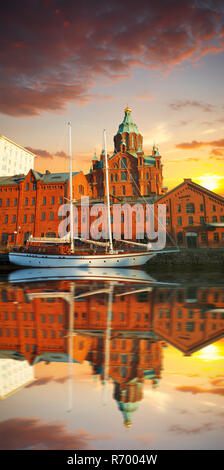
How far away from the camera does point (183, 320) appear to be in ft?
31.9

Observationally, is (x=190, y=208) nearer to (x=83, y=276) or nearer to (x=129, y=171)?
(x=129, y=171)

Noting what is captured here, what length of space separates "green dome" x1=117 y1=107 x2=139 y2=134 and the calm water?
75241mm

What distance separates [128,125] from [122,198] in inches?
1213

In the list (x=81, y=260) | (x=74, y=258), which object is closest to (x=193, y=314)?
(x=81, y=260)

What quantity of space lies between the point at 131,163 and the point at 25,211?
29033 mm

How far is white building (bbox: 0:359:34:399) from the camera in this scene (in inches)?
186

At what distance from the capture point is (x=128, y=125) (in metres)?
78.8

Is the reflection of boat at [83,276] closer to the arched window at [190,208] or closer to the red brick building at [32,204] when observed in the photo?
the red brick building at [32,204]

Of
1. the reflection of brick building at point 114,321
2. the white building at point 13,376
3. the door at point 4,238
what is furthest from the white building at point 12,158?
the white building at point 13,376

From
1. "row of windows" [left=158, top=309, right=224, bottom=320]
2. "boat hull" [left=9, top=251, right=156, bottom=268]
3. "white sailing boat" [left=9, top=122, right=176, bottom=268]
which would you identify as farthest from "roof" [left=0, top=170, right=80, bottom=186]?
"row of windows" [left=158, top=309, right=224, bottom=320]

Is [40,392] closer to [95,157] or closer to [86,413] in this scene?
[86,413]

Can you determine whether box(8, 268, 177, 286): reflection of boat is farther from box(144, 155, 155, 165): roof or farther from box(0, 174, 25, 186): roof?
box(144, 155, 155, 165): roof

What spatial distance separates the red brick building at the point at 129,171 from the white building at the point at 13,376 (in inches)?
2457
